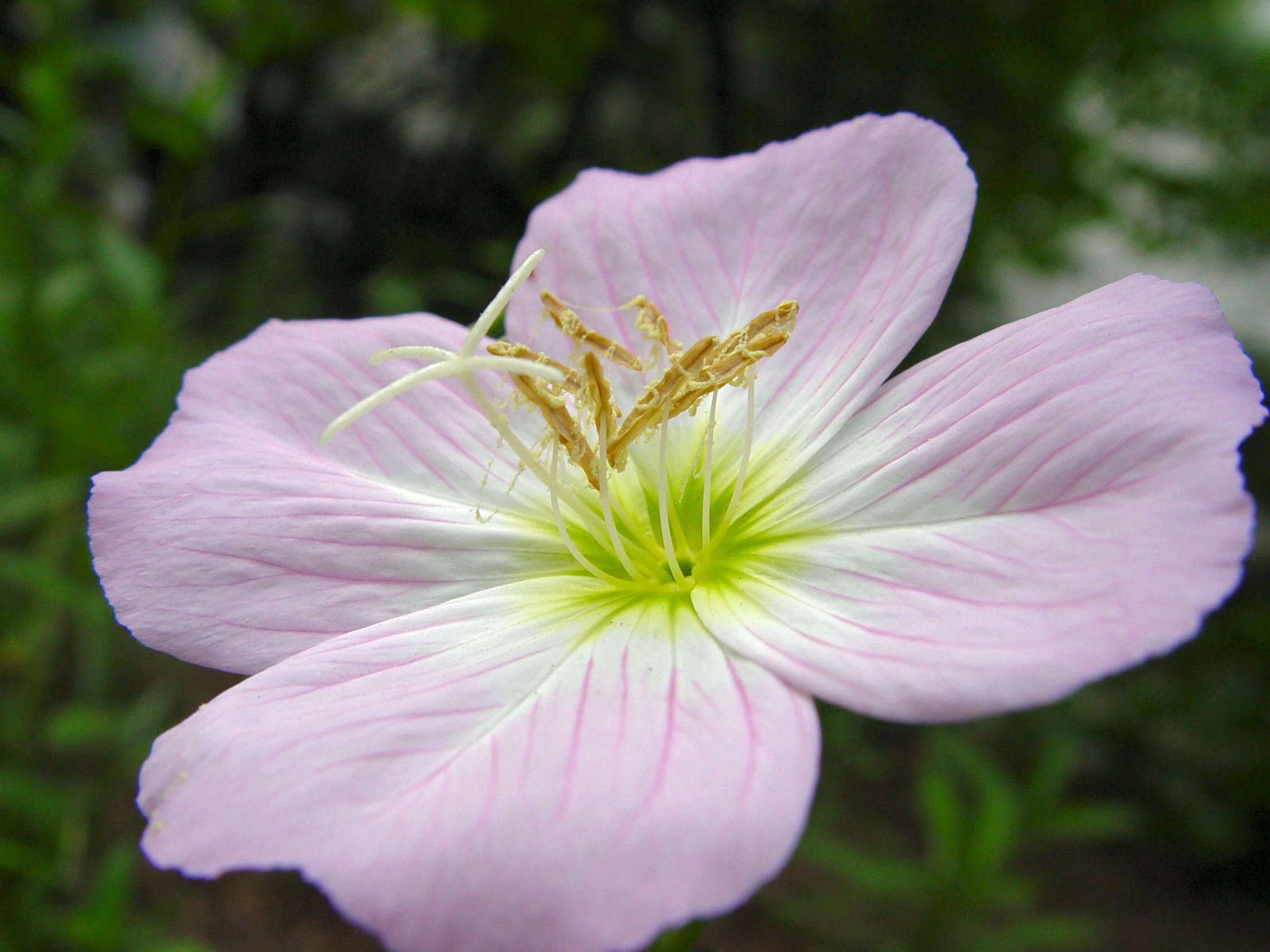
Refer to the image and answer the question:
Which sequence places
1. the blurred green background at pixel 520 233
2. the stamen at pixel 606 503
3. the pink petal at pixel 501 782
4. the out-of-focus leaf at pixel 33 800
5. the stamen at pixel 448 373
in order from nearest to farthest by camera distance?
the pink petal at pixel 501 782 → the stamen at pixel 448 373 → the stamen at pixel 606 503 → the out-of-focus leaf at pixel 33 800 → the blurred green background at pixel 520 233

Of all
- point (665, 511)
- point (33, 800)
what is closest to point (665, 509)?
point (665, 511)

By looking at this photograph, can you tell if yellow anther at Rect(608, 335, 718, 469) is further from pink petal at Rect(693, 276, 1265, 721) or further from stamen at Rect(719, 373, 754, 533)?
pink petal at Rect(693, 276, 1265, 721)

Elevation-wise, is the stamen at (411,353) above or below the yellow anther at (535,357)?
above

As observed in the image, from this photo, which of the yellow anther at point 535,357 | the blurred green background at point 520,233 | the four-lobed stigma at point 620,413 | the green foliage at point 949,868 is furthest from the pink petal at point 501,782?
the green foliage at point 949,868

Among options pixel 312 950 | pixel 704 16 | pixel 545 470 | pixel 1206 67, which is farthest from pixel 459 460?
pixel 1206 67

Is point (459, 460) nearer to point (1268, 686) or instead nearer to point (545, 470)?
point (545, 470)

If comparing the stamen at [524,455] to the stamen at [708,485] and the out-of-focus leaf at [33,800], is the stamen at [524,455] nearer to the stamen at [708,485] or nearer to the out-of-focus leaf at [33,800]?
the stamen at [708,485]
